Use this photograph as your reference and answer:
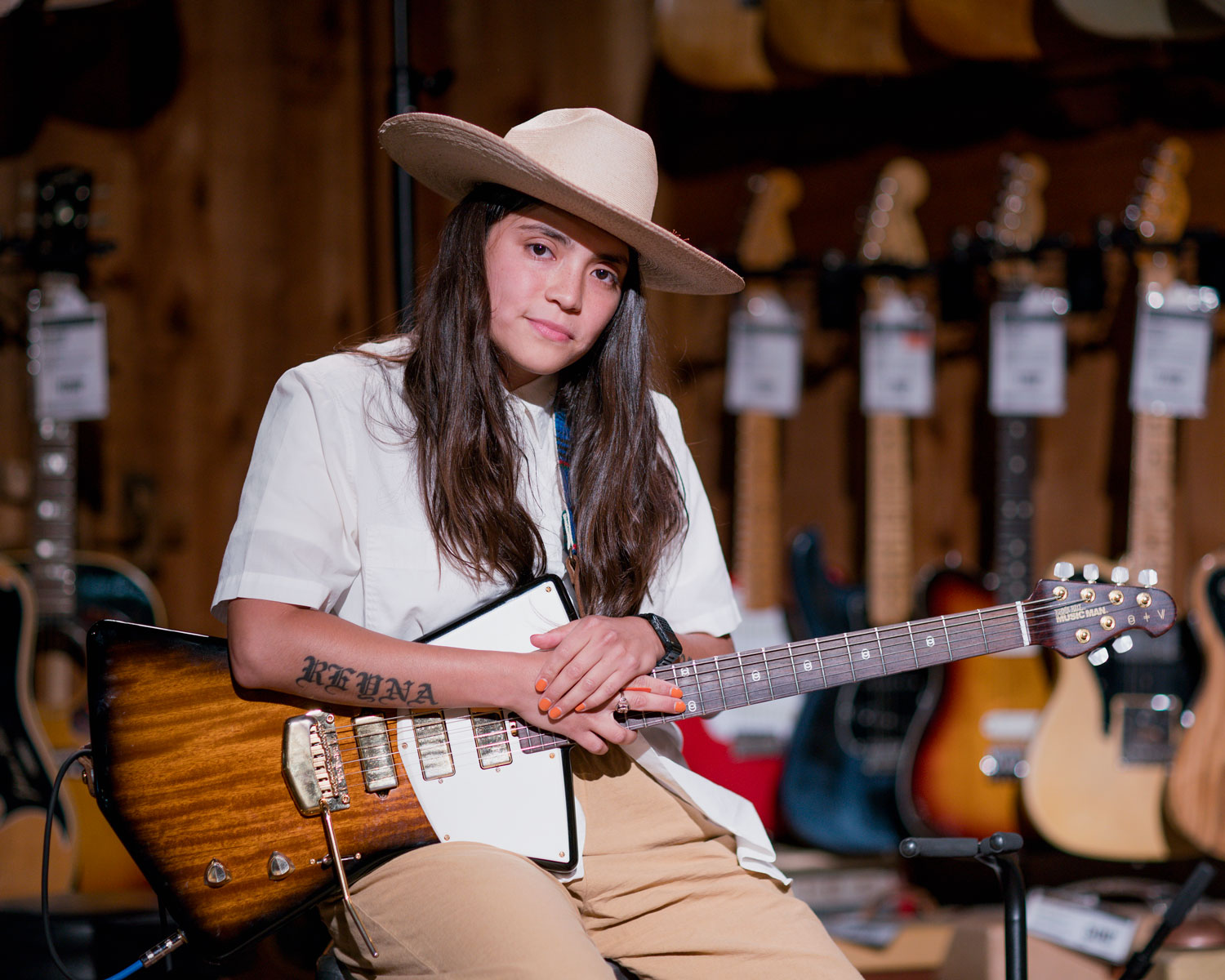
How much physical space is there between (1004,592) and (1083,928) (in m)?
0.79

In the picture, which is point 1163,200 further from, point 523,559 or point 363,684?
point 363,684

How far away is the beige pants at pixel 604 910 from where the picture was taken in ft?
4.02

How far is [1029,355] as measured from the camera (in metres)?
2.72

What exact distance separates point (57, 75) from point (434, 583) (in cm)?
233

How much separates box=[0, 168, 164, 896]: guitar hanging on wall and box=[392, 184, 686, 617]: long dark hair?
151 centimetres

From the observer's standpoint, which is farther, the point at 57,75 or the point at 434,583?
the point at 57,75

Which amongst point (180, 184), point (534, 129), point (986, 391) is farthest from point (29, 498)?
point (986, 391)

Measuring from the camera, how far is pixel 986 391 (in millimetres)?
2973

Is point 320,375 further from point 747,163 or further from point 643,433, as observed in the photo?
point 747,163

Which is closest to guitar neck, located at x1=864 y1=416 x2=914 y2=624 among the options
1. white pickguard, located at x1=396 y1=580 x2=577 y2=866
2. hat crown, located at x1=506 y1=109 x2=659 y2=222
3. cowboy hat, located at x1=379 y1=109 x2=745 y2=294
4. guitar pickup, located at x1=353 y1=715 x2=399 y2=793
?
cowboy hat, located at x1=379 y1=109 x2=745 y2=294

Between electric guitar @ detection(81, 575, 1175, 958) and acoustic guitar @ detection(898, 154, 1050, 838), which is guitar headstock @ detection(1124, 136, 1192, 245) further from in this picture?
electric guitar @ detection(81, 575, 1175, 958)

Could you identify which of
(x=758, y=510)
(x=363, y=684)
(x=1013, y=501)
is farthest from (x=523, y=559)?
(x=1013, y=501)

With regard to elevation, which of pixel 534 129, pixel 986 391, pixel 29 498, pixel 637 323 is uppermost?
pixel 534 129

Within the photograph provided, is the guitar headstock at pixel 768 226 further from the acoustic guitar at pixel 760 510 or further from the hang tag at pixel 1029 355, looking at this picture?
the hang tag at pixel 1029 355
